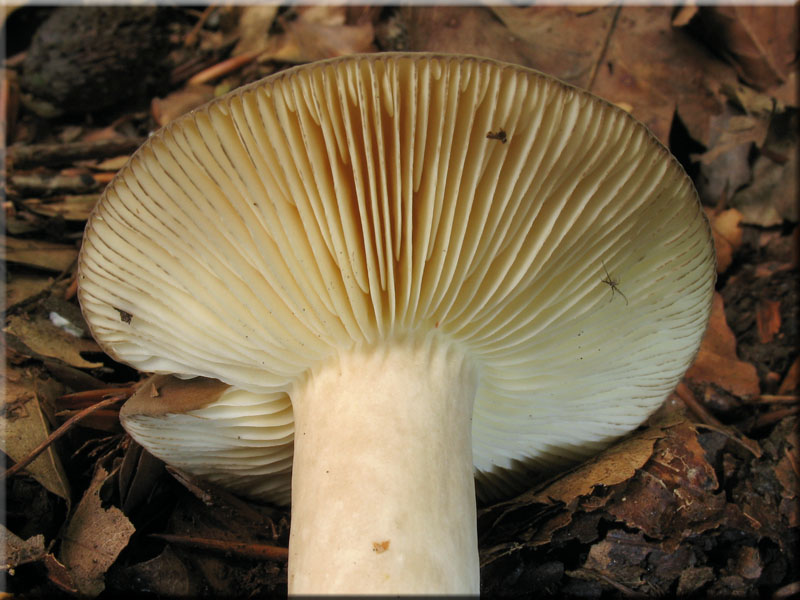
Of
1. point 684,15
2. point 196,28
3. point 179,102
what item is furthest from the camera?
point 196,28

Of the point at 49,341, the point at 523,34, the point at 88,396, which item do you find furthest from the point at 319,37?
the point at 88,396

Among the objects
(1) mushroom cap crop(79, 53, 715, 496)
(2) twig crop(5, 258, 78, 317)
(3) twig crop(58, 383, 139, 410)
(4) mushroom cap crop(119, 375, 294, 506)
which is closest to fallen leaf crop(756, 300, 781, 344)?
(1) mushroom cap crop(79, 53, 715, 496)

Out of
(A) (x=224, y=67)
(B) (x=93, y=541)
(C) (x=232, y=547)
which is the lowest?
(C) (x=232, y=547)

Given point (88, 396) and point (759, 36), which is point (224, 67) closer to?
point (88, 396)

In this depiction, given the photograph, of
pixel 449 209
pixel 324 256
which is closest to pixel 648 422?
pixel 449 209

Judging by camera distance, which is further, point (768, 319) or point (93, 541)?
point (768, 319)

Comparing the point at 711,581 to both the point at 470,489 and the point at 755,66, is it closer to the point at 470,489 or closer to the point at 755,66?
the point at 470,489

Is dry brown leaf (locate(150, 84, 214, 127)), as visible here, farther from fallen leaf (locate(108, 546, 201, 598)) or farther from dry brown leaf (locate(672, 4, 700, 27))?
dry brown leaf (locate(672, 4, 700, 27))
